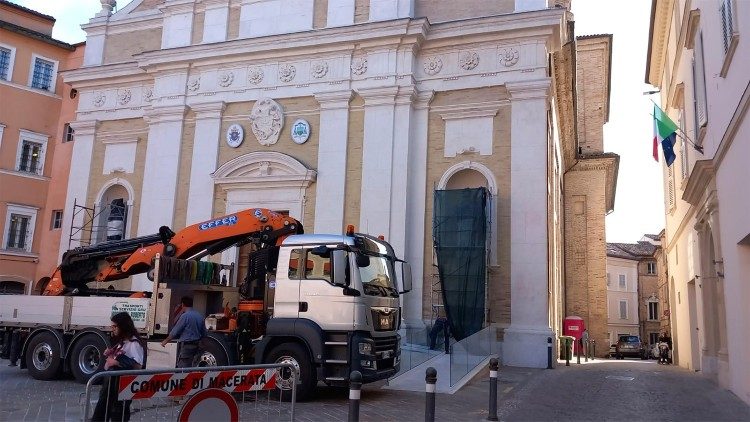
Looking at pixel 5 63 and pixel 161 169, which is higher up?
pixel 5 63

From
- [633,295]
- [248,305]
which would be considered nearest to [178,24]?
[248,305]

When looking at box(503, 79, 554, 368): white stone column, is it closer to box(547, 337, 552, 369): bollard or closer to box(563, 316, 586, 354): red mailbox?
box(547, 337, 552, 369): bollard

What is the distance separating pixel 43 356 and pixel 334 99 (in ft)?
37.6

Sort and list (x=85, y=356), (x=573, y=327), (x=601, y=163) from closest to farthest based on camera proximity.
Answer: (x=85, y=356) < (x=573, y=327) < (x=601, y=163)

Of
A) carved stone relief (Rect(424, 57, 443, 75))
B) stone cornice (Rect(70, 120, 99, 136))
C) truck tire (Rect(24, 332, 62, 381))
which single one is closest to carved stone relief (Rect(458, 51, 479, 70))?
carved stone relief (Rect(424, 57, 443, 75))

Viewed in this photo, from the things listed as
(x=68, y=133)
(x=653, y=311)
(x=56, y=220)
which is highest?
(x=68, y=133)

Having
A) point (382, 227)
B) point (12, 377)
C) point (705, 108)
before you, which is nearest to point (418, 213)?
point (382, 227)

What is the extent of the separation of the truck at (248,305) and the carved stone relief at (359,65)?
30.8ft

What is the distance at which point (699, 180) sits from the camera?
1492cm

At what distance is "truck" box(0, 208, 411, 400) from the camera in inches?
410

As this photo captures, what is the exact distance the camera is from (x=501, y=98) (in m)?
18.9

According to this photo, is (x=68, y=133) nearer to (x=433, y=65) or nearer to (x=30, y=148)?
(x=30, y=148)

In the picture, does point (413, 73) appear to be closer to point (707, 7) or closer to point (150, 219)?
point (707, 7)

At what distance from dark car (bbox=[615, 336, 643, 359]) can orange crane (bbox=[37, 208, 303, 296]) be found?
117 feet
